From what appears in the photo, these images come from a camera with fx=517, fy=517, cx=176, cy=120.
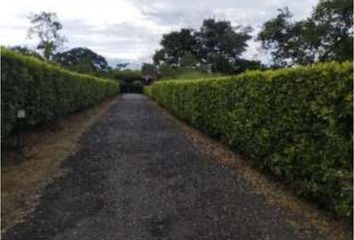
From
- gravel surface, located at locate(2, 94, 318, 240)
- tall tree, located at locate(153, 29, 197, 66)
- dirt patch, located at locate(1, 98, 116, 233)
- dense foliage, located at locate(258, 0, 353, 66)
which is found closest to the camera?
gravel surface, located at locate(2, 94, 318, 240)

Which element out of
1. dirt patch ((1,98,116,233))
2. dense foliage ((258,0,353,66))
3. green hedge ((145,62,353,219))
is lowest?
dirt patch ((1,98,116,233))

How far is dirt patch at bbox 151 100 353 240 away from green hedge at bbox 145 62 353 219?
0.51 ft

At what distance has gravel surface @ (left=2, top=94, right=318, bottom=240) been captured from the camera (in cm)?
570

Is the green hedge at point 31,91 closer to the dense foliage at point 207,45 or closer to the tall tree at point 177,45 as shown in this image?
the dense foliage at point 207,45

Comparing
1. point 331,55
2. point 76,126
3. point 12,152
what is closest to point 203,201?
point 12,152

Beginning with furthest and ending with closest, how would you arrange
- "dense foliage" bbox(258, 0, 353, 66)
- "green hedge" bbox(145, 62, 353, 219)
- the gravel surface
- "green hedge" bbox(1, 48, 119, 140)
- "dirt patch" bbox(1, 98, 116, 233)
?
"dense foliage" bbox(258, 0, 353, 66) → "green hedge" bbox(1, 48, 119, 140) → "dirt patch" bbox(1, 98, 116, 233) → "green hedge" bbox(145, 62, 353, 219) → the gravel surface

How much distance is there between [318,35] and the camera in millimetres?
38719

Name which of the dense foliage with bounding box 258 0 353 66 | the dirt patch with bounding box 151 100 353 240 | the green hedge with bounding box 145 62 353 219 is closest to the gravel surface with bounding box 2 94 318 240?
the dirt patch with bounding box 151 100 353 240

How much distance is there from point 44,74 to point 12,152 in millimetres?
3748

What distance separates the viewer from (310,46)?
39312 mm

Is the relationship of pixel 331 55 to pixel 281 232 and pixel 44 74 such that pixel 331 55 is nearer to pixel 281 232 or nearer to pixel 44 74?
pixel 44 74

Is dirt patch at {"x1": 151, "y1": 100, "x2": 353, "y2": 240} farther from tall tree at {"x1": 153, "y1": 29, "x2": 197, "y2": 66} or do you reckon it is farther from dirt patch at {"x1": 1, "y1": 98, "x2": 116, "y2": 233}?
tall tree at {"x1": 153, "y1": 29, "x2": 197, "y2": 66}

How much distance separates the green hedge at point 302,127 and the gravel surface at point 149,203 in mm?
626

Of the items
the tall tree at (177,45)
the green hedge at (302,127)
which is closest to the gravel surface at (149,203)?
the green hedge at (302,127)
